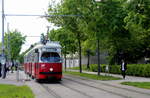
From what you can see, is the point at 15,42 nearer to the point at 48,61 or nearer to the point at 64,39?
the point at 64,39

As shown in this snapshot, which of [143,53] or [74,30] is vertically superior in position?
[74,30]

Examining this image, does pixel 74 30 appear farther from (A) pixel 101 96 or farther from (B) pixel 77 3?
(A) pixel 101 96

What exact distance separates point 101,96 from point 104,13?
54.3ft

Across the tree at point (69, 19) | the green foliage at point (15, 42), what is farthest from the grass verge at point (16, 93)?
the green foliage at point (15, 42)

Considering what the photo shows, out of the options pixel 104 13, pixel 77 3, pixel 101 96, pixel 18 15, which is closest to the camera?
pixel 101 96

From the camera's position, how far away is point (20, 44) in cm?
8638

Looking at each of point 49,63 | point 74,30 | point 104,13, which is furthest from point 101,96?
→ point 74,30

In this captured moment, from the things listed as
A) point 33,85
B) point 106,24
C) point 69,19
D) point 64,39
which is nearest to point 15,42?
point 64,39

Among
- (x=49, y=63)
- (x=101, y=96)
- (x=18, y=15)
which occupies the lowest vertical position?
(x=101, y=96)

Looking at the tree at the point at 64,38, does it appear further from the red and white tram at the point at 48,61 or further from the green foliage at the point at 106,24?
the red and white tram at the point at 48,61

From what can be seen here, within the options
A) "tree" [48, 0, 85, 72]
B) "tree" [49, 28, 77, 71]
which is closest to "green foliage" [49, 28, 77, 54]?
"tree" [49, 28, 77, 71]

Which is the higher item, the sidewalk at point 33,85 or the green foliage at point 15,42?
the green foliage at point 15,42

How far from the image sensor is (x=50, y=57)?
→ 25219 mm

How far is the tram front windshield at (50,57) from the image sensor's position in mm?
24998
